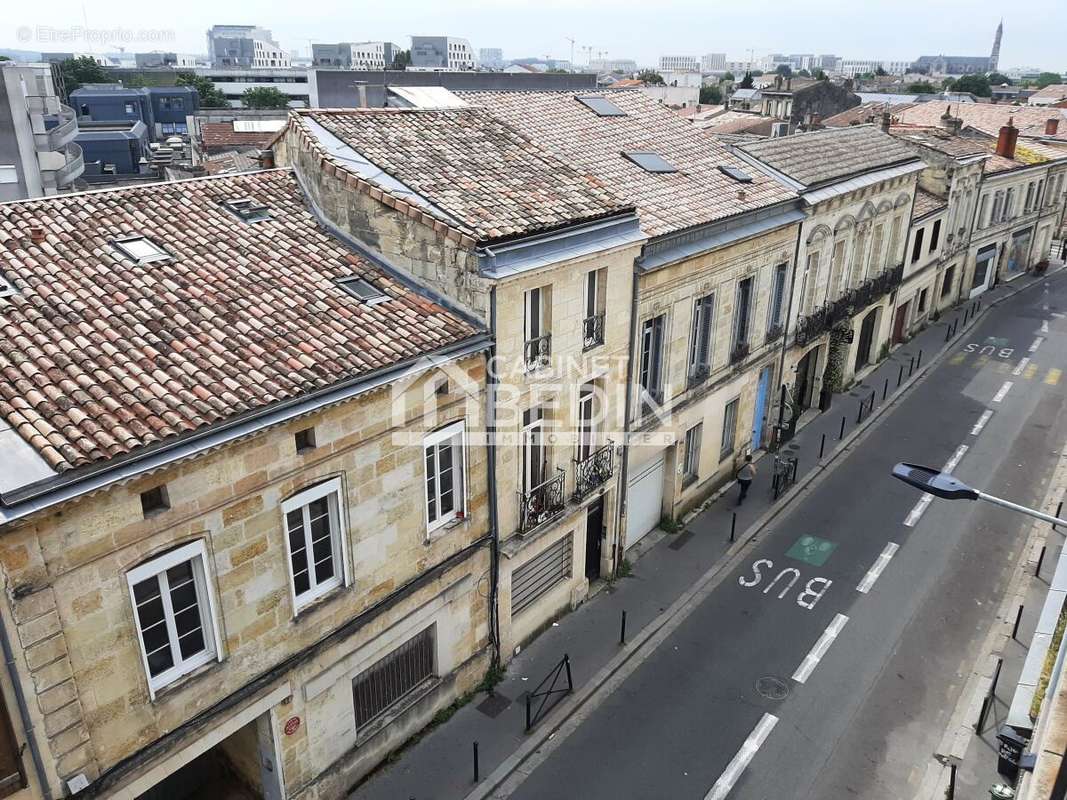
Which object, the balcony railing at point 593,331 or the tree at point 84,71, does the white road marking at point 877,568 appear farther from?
the tree at point 84,71

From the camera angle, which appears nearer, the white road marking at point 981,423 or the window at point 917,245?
the white road marking at point 981,423

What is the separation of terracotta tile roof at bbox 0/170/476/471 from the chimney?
42923 millimetres

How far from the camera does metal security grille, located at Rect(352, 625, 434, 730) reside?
1420 cm

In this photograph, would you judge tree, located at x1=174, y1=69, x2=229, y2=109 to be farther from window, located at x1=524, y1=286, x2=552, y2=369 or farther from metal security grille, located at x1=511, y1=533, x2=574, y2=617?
window, located at x1=524, y1=286, x2=552, y2=369

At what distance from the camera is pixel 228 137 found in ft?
160

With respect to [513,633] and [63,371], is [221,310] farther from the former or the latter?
[513,633]

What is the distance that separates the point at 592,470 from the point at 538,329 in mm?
3781

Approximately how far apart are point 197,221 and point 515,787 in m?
11.4

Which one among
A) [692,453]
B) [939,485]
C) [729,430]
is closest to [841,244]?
[729,430]

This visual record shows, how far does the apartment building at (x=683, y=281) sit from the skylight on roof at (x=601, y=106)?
0.15 feet

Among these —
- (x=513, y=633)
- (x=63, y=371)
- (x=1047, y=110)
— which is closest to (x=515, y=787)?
(x=513, y=633)

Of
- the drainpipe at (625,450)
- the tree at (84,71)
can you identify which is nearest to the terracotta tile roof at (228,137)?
the drainpipe at (625,450)

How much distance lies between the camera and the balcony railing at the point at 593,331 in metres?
16.6

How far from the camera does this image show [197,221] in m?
14.3
